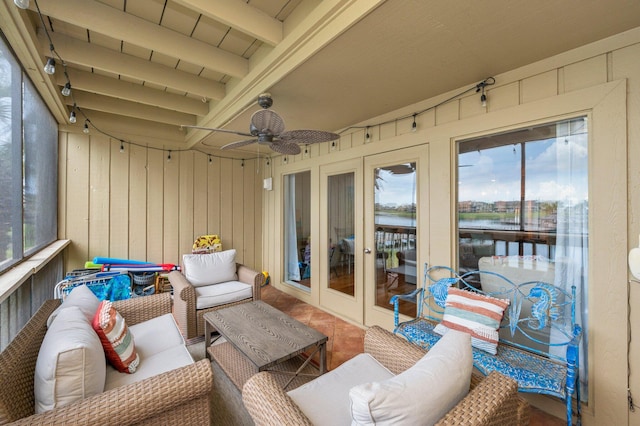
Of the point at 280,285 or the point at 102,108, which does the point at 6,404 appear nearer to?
the point at 102,108

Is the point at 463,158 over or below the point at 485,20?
below

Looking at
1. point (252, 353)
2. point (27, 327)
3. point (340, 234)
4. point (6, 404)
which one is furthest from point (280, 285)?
point (6, 404)

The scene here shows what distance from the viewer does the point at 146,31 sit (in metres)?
1.99

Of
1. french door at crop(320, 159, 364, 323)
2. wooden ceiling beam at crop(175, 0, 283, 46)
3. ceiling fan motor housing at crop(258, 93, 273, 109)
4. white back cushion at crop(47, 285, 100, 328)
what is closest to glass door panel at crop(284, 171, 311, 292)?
french door at crop(320, 159, 364, 323)

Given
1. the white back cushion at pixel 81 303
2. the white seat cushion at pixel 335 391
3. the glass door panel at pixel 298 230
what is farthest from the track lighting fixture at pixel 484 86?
the white back cushion at pixel 81 303

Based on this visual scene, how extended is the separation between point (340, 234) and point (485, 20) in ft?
8.66

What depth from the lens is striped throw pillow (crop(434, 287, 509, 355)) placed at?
1979 millimetres

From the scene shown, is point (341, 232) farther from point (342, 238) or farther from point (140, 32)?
point (140, 32)

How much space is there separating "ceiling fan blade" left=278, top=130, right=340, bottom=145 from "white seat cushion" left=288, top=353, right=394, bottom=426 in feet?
5.74

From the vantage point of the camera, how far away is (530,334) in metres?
2.11

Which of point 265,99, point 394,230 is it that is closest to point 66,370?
point 265,99

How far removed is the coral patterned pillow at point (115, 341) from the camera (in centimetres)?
155

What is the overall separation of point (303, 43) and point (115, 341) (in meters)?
2.22

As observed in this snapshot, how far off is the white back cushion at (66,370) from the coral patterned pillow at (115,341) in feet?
0.74
